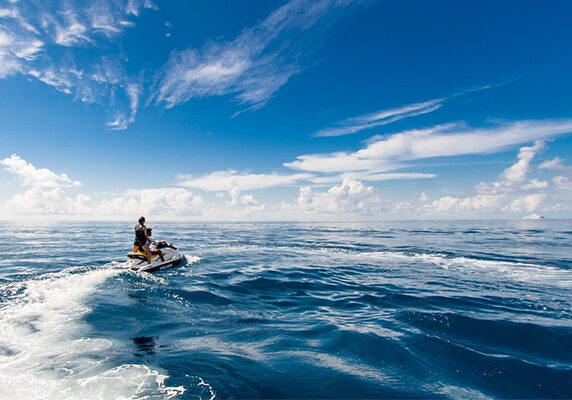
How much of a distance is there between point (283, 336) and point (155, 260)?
1336cm

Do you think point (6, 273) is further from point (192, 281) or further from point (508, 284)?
point (508, 284)

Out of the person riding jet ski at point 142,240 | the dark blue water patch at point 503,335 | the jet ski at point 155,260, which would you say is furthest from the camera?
the jet ski at point 155,260

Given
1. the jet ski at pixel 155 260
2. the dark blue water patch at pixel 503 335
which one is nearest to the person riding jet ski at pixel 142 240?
the jet ski at pixel 155 260

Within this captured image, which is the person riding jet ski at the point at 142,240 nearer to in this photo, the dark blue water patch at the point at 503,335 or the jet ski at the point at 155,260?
the jet ski at the point at 155,260

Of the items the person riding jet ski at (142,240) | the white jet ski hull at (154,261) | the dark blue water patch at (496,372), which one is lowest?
the dark blue water patch at (496,372)

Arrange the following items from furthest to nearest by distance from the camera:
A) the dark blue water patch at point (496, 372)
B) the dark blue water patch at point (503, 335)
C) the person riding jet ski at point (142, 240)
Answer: the person riding jet ski at point (142, 240) < the dark blue water patch at point (503, 335) < the dark blue water patch at point (496, 372)

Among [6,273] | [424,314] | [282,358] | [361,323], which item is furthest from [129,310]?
[6,273]

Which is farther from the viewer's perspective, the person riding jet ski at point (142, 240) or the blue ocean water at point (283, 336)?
the person riding jet ski at point (142, 240)

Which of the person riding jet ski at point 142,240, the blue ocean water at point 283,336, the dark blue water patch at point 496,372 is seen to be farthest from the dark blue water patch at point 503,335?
the person riding jet ski at point 142,240

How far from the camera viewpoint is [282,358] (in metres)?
7.27

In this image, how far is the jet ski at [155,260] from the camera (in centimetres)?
1759

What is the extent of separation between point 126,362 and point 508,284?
1880 centimetres

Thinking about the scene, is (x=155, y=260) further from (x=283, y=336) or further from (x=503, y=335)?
(x=503, y=335)

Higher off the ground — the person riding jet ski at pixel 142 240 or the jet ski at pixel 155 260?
the person riding jet ski at pixel 142 240
